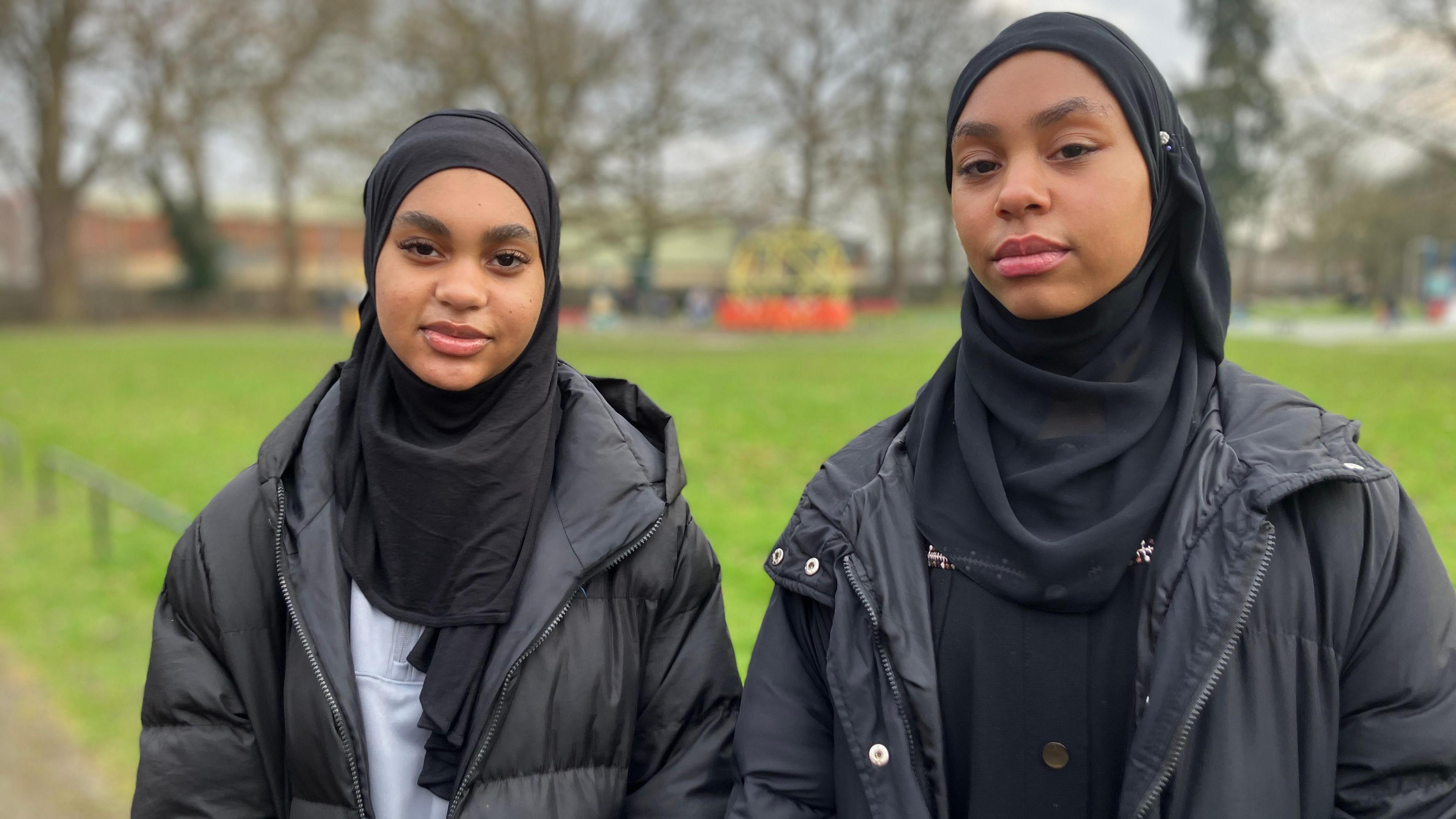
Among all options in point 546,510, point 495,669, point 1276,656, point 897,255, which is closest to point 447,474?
point 546,510

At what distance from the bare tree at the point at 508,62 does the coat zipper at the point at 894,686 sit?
17.0 metres

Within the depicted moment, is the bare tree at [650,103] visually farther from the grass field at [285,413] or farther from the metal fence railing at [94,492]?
the metal fence railing at [94,492]

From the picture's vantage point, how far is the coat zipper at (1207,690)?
157 centimetres

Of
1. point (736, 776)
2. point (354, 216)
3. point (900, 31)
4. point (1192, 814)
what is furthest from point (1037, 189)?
point (354, 216)

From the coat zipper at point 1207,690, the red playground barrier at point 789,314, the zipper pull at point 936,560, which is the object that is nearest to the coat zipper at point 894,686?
the zipper pull at point 936,560

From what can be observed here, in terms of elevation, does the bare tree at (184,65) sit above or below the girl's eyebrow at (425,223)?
above

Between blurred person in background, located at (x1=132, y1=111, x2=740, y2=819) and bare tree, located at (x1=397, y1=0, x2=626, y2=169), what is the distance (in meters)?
16.4

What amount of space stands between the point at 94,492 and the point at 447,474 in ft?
22.6

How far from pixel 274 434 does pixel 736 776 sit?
1.09 m

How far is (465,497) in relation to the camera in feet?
6.79

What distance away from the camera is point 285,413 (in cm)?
1363

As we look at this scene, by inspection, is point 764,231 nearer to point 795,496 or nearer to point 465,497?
point 795,496

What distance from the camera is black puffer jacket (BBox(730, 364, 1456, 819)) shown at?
157 cm

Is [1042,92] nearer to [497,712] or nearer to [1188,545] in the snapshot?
[1188,545]
